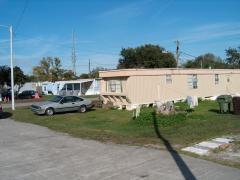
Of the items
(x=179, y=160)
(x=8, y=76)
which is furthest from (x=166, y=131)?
(x=8, y=76)

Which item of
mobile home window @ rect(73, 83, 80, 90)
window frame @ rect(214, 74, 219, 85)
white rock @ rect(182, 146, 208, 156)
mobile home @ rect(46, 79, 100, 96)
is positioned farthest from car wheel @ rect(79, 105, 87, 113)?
mobile home window @ rect(73, 83, 80, 90)

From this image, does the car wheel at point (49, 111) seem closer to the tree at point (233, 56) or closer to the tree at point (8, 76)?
the tree at point (8, 76)

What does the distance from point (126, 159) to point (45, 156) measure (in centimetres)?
251

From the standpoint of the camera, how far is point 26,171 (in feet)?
26.5

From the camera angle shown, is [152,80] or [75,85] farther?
[75,85]

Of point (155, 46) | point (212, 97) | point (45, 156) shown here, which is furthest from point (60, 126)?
point (155, 46)

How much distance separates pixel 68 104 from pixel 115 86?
4.06m

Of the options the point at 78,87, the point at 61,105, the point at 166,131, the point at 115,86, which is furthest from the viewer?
the point at 78,87

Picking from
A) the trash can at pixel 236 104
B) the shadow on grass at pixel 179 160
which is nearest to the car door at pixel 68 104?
the trash can at pixel 236 104

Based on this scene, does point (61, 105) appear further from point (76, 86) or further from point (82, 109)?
point (76, 86)

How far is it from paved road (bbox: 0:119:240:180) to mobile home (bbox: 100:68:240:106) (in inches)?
480

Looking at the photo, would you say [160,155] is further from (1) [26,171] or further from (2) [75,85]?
(2) [75,85]

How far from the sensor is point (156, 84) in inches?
993

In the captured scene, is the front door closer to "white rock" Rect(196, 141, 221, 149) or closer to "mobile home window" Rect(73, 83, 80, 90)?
"white rock" Rect(196, 141, 221, 149)
